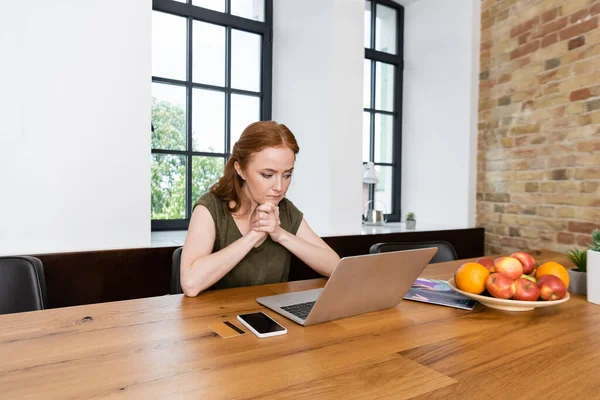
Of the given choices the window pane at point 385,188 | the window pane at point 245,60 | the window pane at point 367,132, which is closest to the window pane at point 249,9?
the window pane at point 245,60

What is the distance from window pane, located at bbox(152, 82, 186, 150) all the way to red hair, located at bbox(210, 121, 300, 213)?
1.31 meters

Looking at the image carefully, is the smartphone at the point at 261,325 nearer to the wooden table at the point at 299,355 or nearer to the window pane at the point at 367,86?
the wooden table at the point at 299,355

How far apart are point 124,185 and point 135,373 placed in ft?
5.11

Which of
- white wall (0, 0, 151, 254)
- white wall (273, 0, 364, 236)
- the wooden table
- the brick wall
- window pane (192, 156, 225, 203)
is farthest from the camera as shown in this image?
window pane (192, 156, 225, 203)

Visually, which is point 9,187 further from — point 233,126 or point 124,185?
point 233,126

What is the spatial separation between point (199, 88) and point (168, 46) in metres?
0.34

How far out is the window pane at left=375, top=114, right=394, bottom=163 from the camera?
3939 mm

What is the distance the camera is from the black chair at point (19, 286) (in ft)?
4.69

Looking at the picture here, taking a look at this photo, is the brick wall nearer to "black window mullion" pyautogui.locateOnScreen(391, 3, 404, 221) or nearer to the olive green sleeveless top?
"black window mullion" pyautogui.locateOnScreen(391, 3, 404, 221)

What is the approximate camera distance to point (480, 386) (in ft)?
2.53

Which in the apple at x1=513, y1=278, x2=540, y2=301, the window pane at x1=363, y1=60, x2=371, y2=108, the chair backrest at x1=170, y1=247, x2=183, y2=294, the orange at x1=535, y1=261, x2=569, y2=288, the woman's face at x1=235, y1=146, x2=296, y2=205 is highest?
the window pane at x1=363, y1=60, x2=371, y2=108

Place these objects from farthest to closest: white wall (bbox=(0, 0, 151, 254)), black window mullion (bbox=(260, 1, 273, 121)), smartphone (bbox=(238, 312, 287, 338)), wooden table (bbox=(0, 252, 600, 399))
Answer: 1. black window mullion (bbox=(260, 1, 273, 121))
2. white wall (bbox=(0, 0, 151, 254))
3. smartphone (bbox=(238, 312, 287, 338))
4. wooden table (bbox=(0, 252, 600, 399))

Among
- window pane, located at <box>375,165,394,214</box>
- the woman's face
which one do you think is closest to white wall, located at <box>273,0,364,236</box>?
window pane, located at <box>375,165,394,214</box>

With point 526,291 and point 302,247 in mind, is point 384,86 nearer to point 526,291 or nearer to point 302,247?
point 302,247
